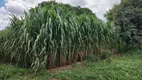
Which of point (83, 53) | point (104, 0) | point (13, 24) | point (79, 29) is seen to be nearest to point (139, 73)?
point (83, 53)

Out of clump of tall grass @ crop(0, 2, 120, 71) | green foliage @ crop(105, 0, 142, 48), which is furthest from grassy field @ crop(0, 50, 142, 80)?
green foliage @ crop(105, 0, 142, 48)

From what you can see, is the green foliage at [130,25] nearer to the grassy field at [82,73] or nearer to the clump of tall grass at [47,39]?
the clump of tall grass at [47,39]

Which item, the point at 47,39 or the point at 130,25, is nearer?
the point at 47,39

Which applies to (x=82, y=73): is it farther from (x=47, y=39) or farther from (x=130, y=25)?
(x=130, y=25)

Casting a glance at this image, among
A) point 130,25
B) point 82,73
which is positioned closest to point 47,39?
point 82,73

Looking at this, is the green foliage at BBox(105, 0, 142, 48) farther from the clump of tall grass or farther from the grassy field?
the grassy field

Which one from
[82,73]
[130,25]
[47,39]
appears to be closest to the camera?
[82,73]

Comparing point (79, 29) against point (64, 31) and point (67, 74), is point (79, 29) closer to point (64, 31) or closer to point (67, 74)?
point (64, 31)

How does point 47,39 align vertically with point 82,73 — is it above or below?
above

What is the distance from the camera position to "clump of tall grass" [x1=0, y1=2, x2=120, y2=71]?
4062 mm

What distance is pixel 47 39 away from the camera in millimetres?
4117

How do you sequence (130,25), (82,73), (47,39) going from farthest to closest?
(130,25) → (47,39) → (82,73)

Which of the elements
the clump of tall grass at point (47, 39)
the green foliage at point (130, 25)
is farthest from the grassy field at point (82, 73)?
the green foliage at point (130, 25)

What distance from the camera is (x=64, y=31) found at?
436 centimetres
